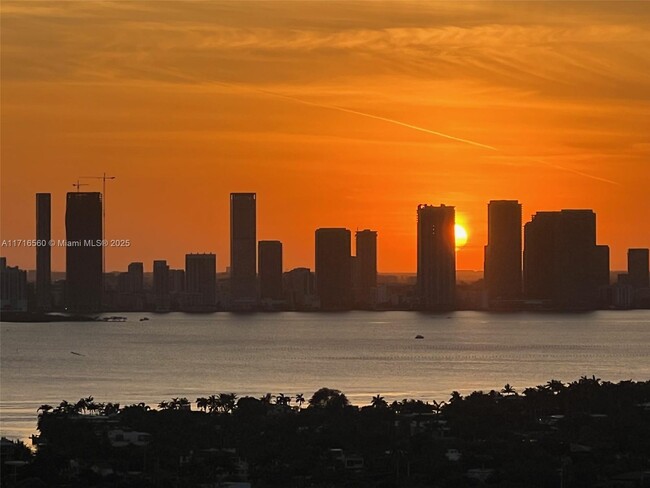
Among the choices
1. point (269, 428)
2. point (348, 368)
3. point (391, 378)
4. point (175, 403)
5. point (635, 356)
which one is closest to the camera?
point (269, 428)

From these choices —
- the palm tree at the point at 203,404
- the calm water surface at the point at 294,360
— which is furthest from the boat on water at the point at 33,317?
the palm tree at the point at 203,404

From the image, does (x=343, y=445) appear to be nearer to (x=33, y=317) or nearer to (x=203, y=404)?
(x=203, y=404)

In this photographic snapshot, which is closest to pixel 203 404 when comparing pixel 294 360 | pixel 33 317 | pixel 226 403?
pixel 226 403

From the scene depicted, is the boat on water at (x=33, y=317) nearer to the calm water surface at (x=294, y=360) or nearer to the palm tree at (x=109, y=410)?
the calm water surface at (x=294, y=360)

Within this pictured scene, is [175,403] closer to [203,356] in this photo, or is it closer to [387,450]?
[387,450]

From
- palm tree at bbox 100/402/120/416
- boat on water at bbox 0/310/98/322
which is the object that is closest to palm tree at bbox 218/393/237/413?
palm tree at bbox 100/402/120/416

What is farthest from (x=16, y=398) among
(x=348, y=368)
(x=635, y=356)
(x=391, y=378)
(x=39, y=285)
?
(x=39, y=285)
